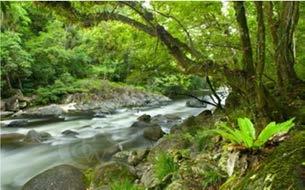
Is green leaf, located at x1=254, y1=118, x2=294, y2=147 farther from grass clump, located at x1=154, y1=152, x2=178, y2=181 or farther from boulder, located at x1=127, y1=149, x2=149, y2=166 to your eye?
boulder, located at x1=127, y1=149, x2=149, y2=166

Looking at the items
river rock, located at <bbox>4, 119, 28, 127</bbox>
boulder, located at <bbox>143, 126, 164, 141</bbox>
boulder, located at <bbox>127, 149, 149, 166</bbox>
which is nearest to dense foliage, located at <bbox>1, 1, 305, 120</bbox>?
boulder, located at <bbox>143, 126, 164, 141</bbox>

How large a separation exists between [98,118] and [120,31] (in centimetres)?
829

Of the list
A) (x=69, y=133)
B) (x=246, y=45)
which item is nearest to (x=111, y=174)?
(x=246, y=45)

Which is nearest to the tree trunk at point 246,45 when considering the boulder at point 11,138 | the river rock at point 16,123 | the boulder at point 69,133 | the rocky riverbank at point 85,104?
the boulder at point 69,133

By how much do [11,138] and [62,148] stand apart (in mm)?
2646

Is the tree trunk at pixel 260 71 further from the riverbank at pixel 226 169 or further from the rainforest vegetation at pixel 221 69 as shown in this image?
the riverbank at pixel 226 169

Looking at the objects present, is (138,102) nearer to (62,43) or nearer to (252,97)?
(62,43)

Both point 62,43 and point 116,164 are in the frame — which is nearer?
point 116,164

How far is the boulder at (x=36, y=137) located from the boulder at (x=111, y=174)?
5.90 m

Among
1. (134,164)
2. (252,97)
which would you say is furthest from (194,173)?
(134,164)

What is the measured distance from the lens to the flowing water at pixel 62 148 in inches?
356

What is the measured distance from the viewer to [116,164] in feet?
22.7

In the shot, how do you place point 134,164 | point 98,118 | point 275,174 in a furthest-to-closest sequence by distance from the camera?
point 98,118 < point 134,164 < point 275,174

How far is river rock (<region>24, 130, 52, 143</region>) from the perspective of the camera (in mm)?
12055
